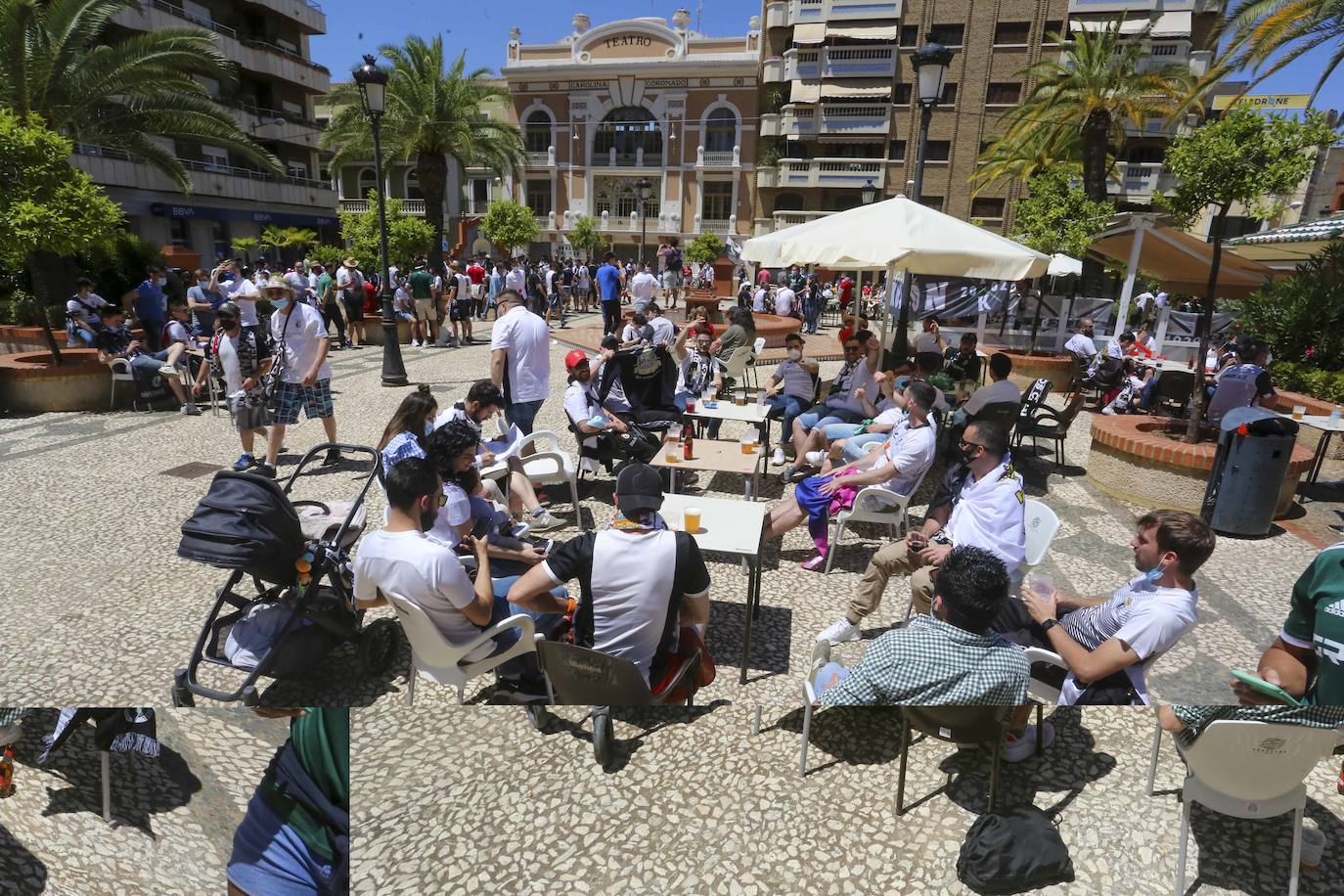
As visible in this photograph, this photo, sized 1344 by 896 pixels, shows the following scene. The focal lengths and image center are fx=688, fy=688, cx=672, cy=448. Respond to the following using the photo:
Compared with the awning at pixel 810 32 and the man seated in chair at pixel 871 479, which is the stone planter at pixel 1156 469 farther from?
the awning at pixel 810 32

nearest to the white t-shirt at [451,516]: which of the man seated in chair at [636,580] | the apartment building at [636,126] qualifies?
the man seated in chair at [636,580]

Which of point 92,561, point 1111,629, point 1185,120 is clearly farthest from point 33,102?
point 1185,120

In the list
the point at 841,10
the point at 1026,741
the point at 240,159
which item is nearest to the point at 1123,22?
the point at 841,10

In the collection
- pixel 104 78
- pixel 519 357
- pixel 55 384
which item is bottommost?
pixel 55 384

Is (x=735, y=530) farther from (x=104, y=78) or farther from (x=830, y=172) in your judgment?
(x=830, y=172)

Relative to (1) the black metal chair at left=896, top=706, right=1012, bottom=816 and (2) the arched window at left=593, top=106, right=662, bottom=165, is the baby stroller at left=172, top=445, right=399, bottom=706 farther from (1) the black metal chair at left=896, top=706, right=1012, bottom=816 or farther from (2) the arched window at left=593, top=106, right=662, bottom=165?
(2) the arched window at left=593, top=106, right=662, bottom=165

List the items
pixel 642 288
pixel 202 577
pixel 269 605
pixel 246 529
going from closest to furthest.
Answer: pixel 246 529, pixel 269 605, pixel 202 577, pixel 642 288

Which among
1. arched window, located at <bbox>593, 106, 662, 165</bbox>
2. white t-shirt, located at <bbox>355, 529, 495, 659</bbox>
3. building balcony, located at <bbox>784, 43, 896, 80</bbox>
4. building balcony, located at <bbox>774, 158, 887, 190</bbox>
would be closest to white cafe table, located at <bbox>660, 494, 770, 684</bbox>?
white t-shirt, located at <bbox>355, 529, 495, 659</bbox>

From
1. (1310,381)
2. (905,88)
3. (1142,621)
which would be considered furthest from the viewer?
(905,88)

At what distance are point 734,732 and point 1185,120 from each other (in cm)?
4338

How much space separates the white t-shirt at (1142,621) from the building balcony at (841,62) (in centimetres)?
4188

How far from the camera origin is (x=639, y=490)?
274cm

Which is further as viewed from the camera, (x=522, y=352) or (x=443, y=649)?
(x=522, y=352)

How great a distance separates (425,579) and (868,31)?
43240 millimetres
